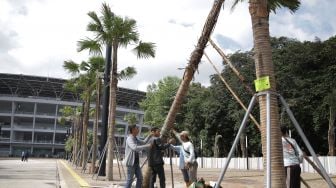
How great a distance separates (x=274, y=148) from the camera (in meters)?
5.97

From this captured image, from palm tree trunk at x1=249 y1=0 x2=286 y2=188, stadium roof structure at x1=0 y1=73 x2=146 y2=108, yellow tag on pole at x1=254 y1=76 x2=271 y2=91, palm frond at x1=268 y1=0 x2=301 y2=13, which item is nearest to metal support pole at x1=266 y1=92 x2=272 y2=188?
yellow tag on pole at x1=254 y1=76 x2=271 y2=91

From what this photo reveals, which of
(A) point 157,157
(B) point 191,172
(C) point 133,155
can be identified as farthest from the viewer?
(B) point 191,172

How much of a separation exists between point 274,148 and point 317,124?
98.8ft

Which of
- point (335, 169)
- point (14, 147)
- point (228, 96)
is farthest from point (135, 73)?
point (14, 147)

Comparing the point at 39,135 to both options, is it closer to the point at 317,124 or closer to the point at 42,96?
the point at 42,96

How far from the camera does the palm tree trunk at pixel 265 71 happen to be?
5.88 metres

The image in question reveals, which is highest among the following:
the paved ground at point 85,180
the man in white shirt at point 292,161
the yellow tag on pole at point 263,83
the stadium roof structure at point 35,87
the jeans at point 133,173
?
the stadium roof structure at point 35,87

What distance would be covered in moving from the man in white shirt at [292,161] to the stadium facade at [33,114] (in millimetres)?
91735

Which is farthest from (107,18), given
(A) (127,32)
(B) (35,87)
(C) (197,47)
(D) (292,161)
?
(B) (35,87)

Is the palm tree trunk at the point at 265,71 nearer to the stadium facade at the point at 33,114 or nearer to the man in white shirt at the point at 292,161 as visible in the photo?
the man in white shirt at the point at 292,161

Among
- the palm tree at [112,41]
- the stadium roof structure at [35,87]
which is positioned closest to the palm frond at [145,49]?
the palm tree at [112,41]

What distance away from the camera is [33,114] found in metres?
103

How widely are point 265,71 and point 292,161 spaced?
8.08ft

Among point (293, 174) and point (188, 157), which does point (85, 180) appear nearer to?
point (188, 157)
